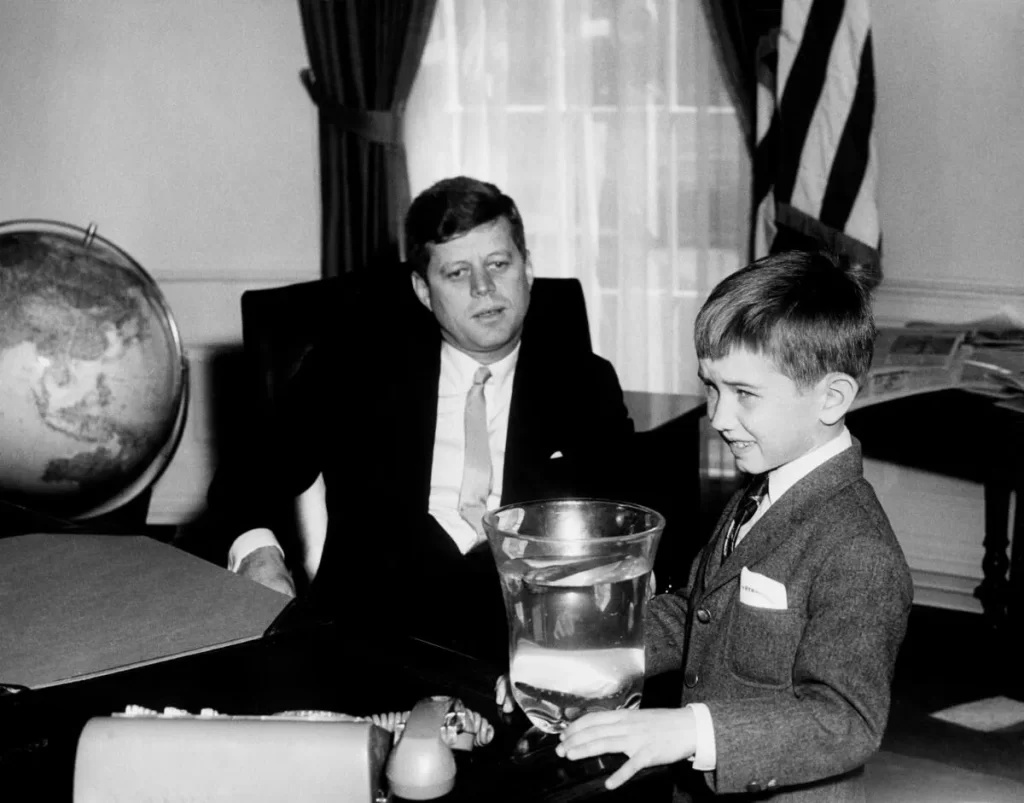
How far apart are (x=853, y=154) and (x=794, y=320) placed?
2.56 meters

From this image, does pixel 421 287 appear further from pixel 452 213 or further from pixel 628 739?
pixel 628 739

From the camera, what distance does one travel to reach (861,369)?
52.9 inches

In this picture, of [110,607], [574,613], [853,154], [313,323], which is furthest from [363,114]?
[574,613]

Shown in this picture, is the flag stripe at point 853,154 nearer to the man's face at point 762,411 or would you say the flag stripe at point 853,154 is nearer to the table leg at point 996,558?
the table leg at point 996,558

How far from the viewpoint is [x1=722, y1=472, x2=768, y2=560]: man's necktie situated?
4.55ft

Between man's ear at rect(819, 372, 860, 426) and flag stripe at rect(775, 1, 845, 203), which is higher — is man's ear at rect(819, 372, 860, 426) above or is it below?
below

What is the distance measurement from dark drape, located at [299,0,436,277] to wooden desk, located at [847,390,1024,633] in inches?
72.8

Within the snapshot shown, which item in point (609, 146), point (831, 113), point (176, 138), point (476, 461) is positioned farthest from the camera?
point (176, 138)

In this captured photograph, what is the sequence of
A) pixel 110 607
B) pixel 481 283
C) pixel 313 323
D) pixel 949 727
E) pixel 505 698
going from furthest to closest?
1. pixel 949 727
2. pixel 313 323
3. pixel 481 283
4. pixel 110 607
5. pixel 505 698

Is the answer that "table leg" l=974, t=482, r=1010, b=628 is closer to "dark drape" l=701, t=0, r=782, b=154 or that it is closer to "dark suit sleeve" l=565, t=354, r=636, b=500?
"dark suit sleeve" l=565, t=354, r=636, b=500

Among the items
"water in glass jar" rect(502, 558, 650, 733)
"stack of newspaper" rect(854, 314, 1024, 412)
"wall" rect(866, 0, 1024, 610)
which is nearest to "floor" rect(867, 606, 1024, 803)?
"wall" rect(866, 0, 1024, 610)

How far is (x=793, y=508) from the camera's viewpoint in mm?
1298

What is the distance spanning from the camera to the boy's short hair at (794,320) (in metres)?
1.30

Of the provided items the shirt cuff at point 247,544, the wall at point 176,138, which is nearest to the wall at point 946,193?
the wall at point 176,138
